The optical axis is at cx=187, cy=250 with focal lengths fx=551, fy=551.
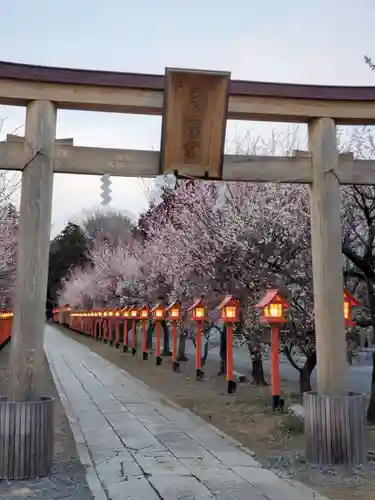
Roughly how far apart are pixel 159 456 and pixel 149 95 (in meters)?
5.39

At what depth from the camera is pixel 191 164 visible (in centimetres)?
780

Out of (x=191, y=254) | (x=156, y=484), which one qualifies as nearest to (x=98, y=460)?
(x=156, y=484)

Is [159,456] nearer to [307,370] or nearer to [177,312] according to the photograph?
[307,370]

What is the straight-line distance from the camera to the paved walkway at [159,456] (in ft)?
21.5

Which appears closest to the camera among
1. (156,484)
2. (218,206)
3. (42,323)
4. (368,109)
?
(156,484)

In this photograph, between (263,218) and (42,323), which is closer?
(42,323)

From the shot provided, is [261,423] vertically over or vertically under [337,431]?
under

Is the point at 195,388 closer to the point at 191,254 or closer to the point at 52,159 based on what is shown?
the point at 191,254

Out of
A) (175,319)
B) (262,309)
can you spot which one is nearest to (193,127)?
(262,309)

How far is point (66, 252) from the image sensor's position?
76.4 meters

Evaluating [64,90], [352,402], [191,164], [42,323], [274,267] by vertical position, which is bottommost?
[352,402]

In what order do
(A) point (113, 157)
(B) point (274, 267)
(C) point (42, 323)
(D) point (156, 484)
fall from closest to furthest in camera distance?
(D) point (156, 484) → (C) point (42, 323) → (A) point (113, 157) → (B) point (274, 267)

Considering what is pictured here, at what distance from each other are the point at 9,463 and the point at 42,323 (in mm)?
1775

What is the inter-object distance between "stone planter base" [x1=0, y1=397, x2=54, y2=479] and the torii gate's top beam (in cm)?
416
